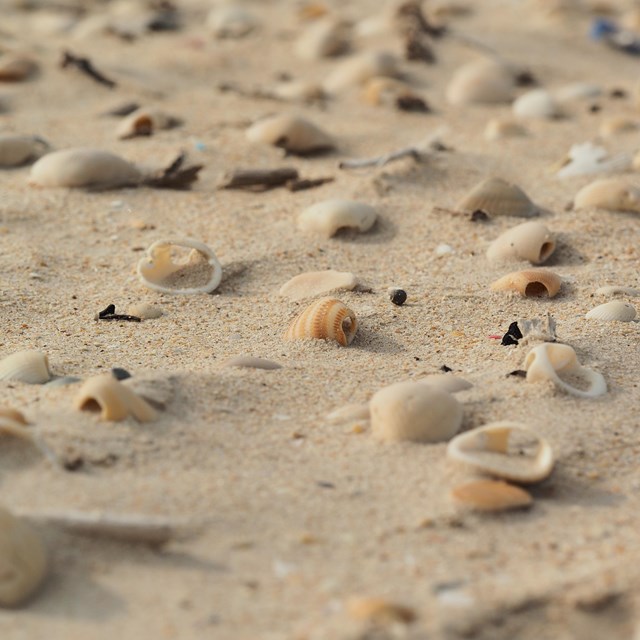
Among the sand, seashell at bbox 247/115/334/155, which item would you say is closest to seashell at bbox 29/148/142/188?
the sand

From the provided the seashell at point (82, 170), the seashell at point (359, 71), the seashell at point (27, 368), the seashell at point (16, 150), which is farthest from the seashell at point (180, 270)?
the seashell at point (359, 71)

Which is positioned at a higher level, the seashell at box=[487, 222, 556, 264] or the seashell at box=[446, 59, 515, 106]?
the seashell at box=[487, 222, 556, 264]

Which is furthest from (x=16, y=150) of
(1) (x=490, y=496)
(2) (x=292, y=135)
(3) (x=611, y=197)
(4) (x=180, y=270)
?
(1) (x=490, y=496)

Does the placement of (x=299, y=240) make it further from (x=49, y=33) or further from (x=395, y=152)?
(x=49, y=33)

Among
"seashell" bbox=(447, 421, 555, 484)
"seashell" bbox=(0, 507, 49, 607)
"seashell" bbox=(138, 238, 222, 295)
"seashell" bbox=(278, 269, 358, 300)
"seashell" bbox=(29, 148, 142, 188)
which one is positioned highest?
"seashell" bbox=(0, 507, 49, 607)

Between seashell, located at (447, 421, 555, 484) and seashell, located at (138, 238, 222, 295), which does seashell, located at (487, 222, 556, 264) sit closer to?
seashell, located at (138, 238, 222, 295)

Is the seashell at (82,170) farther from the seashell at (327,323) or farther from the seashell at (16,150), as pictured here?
Answer: the seashell at (327,323)

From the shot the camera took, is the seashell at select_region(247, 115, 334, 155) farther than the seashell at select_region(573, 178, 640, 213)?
Yes

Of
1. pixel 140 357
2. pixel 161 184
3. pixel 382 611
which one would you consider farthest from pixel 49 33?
pixel 382 611
